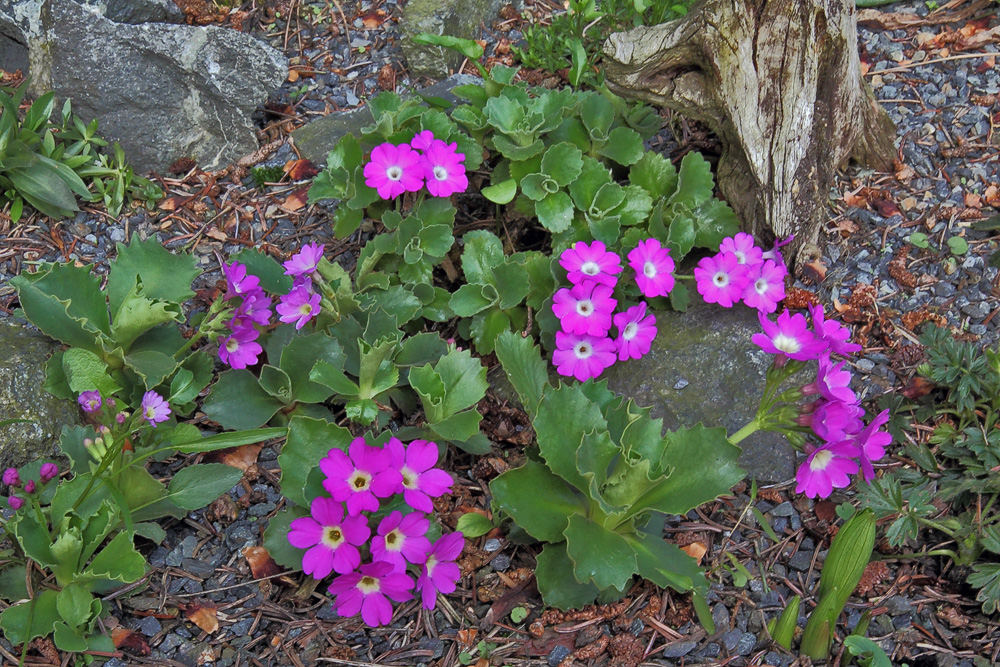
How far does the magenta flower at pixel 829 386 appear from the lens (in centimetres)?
208

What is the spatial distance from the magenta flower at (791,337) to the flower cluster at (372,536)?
93 centimetres

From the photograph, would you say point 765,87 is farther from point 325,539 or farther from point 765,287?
point 325,539

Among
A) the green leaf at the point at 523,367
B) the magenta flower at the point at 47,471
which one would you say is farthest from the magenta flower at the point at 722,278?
the magenta flower at the point at 47,471

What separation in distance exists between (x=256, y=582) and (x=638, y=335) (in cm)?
133

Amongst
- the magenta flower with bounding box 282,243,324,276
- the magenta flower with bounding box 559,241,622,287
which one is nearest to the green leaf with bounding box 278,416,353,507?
the magenta flower with bounding box 282,243,324,276

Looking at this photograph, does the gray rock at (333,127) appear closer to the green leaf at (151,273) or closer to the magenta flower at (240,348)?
the green leaf at (151,273)

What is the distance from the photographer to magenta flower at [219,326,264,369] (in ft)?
8.45

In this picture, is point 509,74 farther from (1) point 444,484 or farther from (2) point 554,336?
(1) point 444,484

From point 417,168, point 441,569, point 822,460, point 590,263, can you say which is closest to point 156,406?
point 441,569

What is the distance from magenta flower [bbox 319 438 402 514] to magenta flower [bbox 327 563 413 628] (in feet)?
0.51

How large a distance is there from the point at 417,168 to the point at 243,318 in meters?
0.75

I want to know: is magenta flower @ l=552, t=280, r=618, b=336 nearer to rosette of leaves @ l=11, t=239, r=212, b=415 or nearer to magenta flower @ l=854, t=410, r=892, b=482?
magenta flower @ l=854, t=410, r=892, b=482

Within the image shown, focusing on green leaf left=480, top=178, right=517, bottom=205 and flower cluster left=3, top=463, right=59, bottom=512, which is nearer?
flower cluster left=3, top=463, right=59, bottom=512

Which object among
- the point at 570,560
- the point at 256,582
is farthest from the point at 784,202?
the point at 256,582
